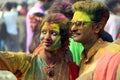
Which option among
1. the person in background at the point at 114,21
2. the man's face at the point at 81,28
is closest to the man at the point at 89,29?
the man's face at the point at 81,28

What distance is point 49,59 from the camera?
203 inches

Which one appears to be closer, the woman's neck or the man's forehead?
the man's forehead

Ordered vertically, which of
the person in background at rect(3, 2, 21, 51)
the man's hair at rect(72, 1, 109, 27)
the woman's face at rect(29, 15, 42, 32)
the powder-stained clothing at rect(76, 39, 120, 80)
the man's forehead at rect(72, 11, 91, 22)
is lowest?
the person in background at rect(3, 2, 21, 51)

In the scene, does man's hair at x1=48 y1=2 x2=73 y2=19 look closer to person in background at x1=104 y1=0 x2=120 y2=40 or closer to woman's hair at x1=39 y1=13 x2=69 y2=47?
woman's hair at x1=39 y1=13 x2=69 y2=47

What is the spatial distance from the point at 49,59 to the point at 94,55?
0.47m

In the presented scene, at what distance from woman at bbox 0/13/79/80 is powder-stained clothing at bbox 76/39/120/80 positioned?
0.75 feet

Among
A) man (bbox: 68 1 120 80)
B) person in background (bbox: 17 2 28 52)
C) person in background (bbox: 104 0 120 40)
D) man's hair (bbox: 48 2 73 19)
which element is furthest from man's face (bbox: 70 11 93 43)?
person in background (bbox: 17 2 28 52)

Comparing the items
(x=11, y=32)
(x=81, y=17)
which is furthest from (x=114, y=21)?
(x=81, y=17)

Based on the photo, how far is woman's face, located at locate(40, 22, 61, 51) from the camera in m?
5.09

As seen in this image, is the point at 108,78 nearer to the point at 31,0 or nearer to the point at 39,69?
the point at 39,69

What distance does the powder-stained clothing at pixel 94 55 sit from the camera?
4.63 metres

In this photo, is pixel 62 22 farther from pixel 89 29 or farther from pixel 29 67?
pixel 29 67

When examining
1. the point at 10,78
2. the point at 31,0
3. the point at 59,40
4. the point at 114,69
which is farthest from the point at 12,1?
the point at 114,69

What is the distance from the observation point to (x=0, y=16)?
1088cm
